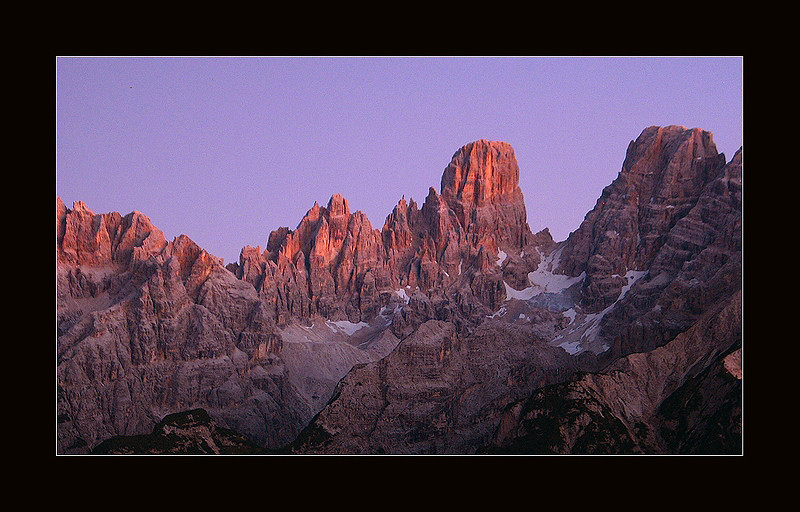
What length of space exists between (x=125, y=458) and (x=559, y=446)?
68293 mm

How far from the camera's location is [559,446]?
182500 mm

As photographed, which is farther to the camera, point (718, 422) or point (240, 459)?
point (718, 422)

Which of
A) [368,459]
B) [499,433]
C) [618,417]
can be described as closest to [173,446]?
[499,433]
